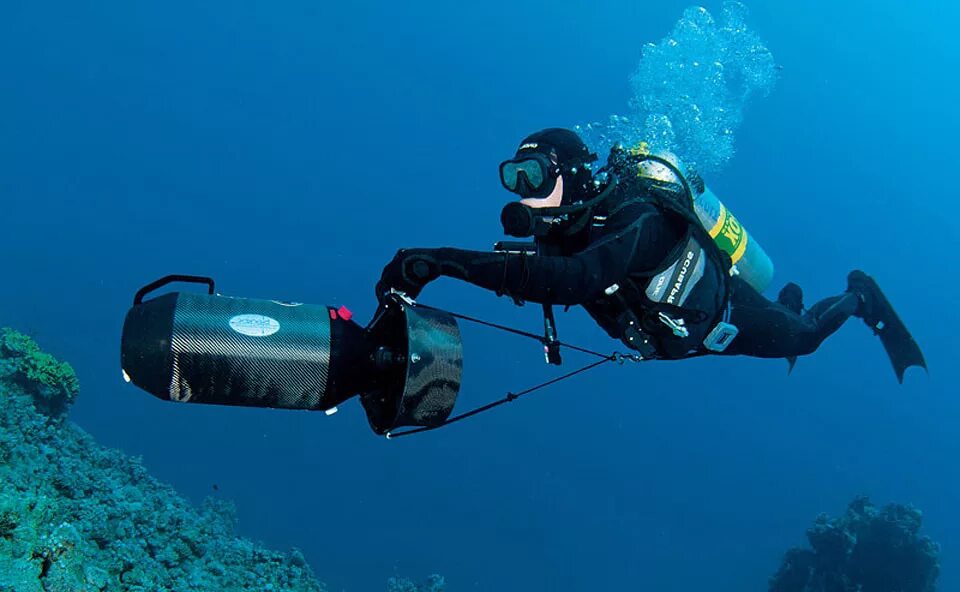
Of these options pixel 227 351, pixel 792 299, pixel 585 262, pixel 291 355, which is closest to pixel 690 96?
pixel 792 299

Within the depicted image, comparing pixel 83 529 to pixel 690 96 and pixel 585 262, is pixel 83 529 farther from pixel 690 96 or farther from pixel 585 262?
pixel 690 96

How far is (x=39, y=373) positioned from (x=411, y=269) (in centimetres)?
906

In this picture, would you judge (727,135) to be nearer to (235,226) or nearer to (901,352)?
(901,352)

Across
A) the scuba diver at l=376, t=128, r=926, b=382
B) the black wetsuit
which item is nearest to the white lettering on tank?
the scuba diver at l=376, t=128, r=926, b=382

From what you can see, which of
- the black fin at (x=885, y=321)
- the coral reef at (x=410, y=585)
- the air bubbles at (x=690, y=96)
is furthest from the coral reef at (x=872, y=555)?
the air bubbles at (x=690, y=96)

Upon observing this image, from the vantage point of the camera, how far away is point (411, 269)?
3.08 metres

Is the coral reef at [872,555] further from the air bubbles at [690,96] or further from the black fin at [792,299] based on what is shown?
the air bubbles at [690,96]

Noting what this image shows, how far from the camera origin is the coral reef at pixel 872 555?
16.1 metres

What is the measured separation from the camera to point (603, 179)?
417 centimetres

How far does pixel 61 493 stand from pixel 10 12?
440 ft

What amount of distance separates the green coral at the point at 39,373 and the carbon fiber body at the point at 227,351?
812 centimetres

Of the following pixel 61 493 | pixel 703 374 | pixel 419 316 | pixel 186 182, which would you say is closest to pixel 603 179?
pixel 419 316

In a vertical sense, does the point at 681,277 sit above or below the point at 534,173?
below

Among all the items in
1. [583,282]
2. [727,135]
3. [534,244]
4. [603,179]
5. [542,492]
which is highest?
[542,492]
